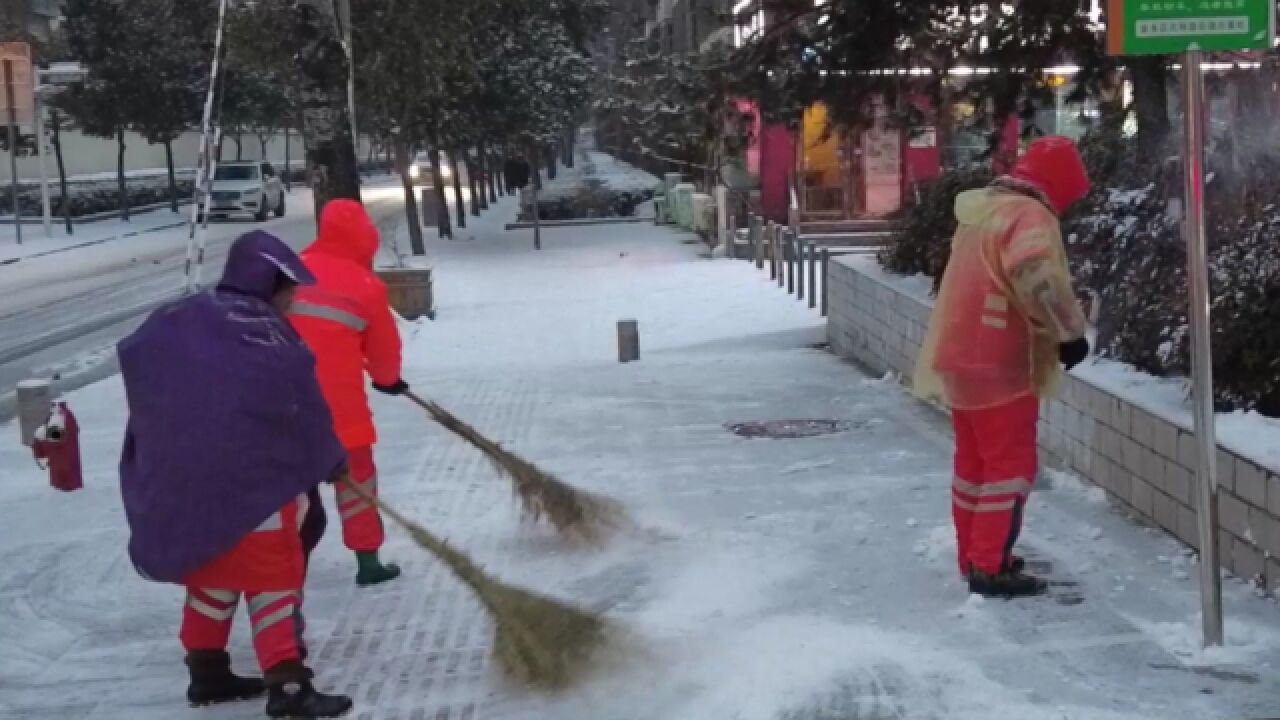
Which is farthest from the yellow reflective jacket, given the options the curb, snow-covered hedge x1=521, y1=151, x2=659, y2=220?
snow-covered hedge x1=521, y1=151, x2=659, y2=220

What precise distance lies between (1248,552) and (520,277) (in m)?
18.2

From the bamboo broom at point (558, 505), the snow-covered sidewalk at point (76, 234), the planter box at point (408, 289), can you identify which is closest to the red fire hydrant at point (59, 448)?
the bamboo broom at point (558, 505)

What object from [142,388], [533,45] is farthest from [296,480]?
[533,45]

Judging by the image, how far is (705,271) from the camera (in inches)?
870

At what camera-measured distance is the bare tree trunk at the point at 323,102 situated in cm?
1328

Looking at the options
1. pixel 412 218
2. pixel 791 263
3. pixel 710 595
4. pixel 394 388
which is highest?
pixel 412 218

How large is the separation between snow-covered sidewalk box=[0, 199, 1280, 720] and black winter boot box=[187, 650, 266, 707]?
0.19 ft

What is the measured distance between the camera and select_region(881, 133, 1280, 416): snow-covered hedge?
5700mm

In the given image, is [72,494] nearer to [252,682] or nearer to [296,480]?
[252,682]

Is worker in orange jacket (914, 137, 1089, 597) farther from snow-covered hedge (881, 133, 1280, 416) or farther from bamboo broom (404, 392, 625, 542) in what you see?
bamboo broom (404, 392, 625, 542)

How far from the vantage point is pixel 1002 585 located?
17.5 feet

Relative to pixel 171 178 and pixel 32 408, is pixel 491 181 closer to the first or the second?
pixel 171 178

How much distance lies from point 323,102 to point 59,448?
680 cm

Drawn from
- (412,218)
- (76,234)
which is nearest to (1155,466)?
(412,218)
